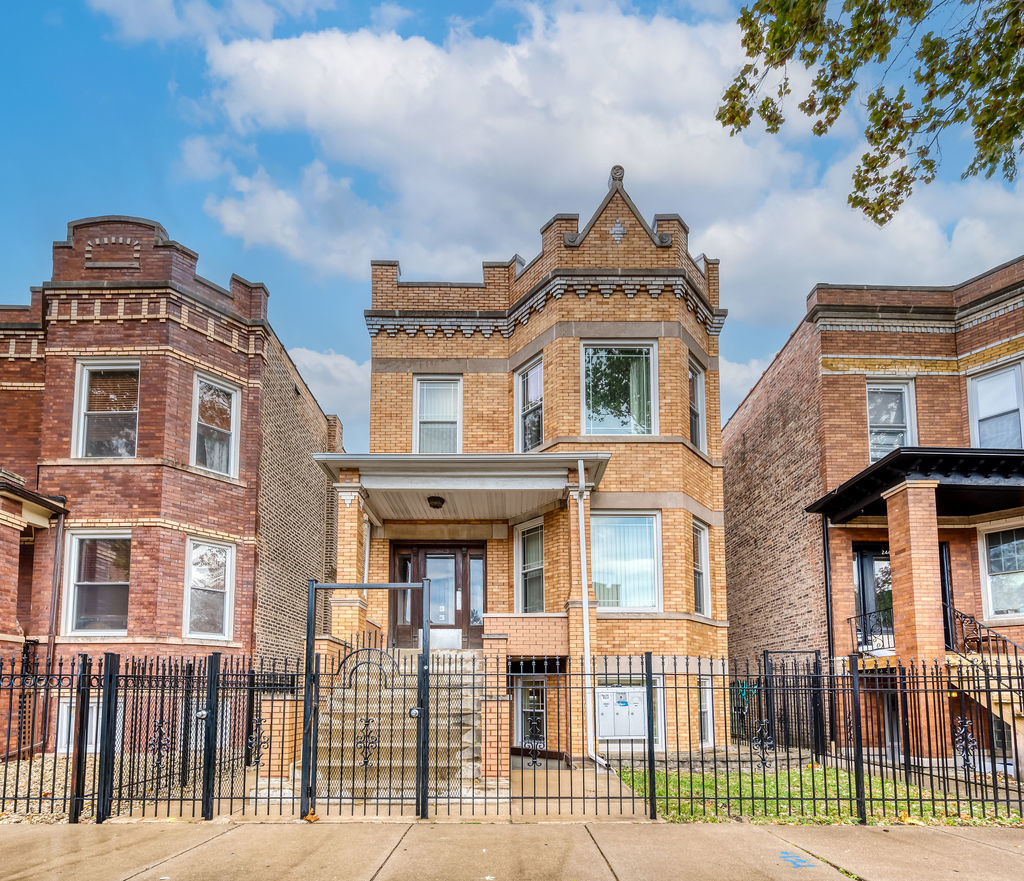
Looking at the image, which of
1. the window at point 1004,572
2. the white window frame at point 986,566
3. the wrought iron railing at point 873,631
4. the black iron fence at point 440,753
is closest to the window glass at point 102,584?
the black iron fence at point 440,753

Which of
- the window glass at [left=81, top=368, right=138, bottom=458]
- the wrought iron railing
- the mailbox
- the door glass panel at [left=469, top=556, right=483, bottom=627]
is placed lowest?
the mailbox

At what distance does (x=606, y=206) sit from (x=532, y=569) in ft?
23.4

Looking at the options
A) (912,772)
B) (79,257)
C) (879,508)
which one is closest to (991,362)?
(879,508)

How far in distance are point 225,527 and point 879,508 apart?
11664mm

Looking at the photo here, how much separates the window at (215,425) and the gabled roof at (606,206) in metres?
7.08

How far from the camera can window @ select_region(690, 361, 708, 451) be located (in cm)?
1725

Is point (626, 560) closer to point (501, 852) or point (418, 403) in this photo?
point (418, 403)

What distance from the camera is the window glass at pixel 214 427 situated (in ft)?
52.3

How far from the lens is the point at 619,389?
54.2 ft

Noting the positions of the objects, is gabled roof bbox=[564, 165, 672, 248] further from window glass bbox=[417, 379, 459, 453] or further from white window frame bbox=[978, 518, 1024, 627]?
white window frame bbox=[978, 518, 1024, 627]

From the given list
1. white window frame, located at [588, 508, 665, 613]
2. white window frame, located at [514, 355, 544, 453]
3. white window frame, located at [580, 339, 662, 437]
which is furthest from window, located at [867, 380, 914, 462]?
white window frame, located at [514, 355, 544, 453]

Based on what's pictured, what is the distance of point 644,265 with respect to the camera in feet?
55.0

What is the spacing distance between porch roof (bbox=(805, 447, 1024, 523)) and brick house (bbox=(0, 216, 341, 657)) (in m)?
10.9

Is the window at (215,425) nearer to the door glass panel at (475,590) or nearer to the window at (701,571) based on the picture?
the door glass panel at (475,590)
